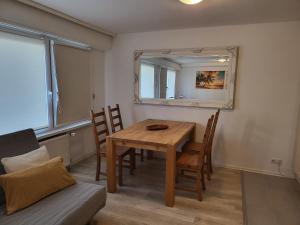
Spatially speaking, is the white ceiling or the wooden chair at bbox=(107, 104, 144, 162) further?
the wooden chair at bbox=(107, 104, 144, 162)

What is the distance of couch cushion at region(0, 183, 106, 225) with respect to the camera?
155 centimetres

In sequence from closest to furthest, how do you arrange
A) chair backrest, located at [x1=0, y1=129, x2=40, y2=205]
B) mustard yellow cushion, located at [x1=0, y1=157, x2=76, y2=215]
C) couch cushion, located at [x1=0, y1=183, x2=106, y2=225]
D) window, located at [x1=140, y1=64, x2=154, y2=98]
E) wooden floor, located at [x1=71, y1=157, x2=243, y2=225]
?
1. couch cushion, located at [x1=0, y1=183, x2=106, y2=225]
2. mustard yellow cushion, located at [x1=0, y1=157, x2=76, y2=215]
3. chair backrest, located at [x1=0, y1=129, x2=40, y2=205]
4. wooden floor, located at [x1=71, y1=157, x2=243, y2=225]
5. window, located at [x1=140, y1=64, x2=154, y2=98]

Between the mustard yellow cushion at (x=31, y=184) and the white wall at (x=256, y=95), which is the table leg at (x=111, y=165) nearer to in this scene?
the mustard yellow cushion at (x=31, y=184)

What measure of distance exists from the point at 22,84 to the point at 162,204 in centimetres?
219

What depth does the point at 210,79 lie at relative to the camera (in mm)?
3422

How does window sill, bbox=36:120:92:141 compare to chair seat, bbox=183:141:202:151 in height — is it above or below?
above

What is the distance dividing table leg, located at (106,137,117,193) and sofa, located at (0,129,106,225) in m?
0.57

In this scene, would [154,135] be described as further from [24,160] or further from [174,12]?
[174,12]

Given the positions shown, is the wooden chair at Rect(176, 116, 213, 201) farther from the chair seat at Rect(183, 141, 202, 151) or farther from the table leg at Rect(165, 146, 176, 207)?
the chair seat at Rect(183, 141, 202, 151)

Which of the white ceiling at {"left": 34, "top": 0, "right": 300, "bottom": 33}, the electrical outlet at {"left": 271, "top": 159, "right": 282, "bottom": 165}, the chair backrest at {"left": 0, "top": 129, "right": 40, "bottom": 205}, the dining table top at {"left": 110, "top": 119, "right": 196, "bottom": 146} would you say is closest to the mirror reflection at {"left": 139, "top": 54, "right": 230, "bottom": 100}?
the white ceiling at {"left": 34, "top": 0, "right": 300, "bottom": 33}

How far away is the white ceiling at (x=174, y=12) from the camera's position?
7.75 ft

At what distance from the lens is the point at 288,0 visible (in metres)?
2.22

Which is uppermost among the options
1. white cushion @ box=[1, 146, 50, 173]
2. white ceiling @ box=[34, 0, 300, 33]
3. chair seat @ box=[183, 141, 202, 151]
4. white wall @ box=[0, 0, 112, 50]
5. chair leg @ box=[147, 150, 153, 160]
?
white ceiling @ box=[34, 0, 300, 33]

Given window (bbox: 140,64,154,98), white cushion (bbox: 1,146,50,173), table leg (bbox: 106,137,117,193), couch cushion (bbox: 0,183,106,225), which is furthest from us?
window (bbox: 140,64,154,98)
